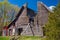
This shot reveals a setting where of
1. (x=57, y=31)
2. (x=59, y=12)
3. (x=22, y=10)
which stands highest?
(x=22, y=10)

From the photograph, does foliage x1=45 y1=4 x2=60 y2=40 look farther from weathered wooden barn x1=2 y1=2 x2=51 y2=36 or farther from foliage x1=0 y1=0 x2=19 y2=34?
foliage x1=0 y1=0 x2=19 y2=34

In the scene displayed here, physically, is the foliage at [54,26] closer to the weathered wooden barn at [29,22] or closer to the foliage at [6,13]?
the weathered wooden barn at [29,22]

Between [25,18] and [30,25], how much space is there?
285 centimetres

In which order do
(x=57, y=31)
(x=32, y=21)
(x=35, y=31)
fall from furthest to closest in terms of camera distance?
(x=32, y=21)
(x=35, y=31)
(x=57, y=31)

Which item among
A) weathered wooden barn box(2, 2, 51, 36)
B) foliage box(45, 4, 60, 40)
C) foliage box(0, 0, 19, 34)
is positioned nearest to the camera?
foliage box(45, 4, 60, 40)

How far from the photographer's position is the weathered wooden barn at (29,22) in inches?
1522

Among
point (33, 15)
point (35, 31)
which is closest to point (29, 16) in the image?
point (33, 15)

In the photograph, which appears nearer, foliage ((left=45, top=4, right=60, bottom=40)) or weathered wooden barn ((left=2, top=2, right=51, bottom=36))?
foliage ((left=45, top=4, right=60, bottom=40))

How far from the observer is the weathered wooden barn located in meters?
38.7

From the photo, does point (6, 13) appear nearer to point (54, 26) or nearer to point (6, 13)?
point (6, 13)

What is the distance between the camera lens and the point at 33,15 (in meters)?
41.9

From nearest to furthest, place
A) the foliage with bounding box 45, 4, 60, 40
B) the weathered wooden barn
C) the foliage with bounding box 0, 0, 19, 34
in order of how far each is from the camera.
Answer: the foliage with bounding box 45, 4, 60, 40, the weathered wooden barn, the foliage with bounding box 0, 0, 19, 34

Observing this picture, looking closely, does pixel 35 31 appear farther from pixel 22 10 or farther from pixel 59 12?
pixel 59 12

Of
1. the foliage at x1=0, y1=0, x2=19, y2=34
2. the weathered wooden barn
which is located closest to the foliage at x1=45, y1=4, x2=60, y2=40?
the weathered wooden barn
